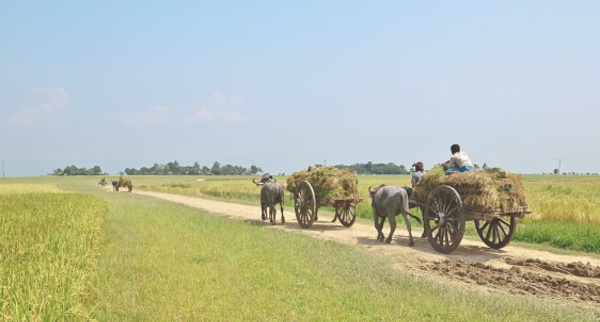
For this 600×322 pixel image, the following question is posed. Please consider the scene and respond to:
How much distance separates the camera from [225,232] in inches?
532

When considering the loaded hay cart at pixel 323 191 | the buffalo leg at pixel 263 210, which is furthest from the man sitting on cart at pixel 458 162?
the buffalo leg at pixel 263 210

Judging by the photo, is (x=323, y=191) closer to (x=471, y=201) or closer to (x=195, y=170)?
(x=471, y=201)

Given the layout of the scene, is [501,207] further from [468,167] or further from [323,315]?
[323,315]

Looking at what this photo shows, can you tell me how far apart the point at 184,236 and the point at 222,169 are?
158m

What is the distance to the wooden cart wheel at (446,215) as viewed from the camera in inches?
406

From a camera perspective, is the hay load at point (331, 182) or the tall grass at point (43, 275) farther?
the hay load at point (331, 182)

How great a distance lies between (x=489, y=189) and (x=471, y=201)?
47cm

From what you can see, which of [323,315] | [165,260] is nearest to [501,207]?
[323,315]

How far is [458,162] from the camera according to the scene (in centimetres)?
1159

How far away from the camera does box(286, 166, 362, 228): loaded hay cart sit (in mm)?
15156

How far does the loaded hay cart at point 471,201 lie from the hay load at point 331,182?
4163mm

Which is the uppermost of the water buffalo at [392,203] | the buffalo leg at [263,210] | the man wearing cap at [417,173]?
the man wearing cap at [417,173]

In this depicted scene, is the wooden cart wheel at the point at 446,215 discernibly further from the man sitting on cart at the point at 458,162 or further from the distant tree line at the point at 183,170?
the distant tree line at the point at 183,170

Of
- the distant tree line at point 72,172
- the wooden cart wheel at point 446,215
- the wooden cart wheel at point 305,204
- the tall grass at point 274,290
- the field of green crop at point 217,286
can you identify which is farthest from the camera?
the distant tree line at point 72,172
